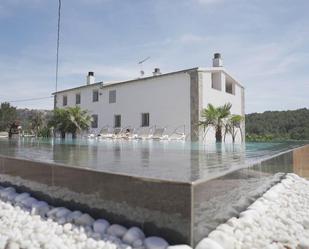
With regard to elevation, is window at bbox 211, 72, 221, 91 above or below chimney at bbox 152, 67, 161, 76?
below

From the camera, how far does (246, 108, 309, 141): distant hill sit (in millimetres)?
30709

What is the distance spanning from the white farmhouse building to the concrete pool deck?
13.8 meters

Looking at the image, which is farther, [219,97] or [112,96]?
[112,96]

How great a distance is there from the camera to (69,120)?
1992 centimetres

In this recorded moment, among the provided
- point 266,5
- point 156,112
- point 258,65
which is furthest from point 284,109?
point 266,5

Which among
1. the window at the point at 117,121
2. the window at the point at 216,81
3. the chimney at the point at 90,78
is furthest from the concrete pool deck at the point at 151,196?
the chimney at the point at 90,78

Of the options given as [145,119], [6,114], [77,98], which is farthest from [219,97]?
[6,114]

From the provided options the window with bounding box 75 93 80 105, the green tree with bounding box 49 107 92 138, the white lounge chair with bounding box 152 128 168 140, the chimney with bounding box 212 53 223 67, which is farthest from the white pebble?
the window with bounding box 75 93 80 105

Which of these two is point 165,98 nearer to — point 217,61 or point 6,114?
point 217,61

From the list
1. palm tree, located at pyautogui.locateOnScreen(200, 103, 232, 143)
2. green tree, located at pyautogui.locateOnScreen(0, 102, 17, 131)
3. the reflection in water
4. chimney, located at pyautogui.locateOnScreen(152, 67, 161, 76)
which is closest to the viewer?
the reflection in water

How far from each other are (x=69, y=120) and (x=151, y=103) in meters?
5.01

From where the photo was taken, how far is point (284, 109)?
1337 inches

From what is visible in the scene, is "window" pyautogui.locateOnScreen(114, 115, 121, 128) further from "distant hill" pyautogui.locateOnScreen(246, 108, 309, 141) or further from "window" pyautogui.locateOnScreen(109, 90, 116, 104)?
"distant hill" pyautogui.locateOnScreen(246, 108, 309, 141)

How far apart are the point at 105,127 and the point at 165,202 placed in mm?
20843
